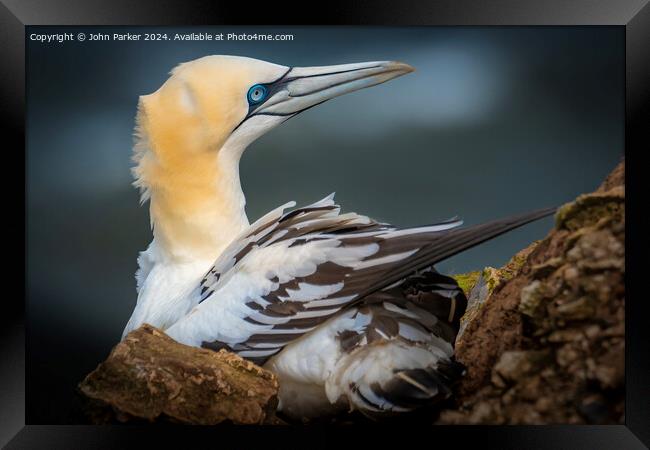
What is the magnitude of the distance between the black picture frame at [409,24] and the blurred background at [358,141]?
5cm

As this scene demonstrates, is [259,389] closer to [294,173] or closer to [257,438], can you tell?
[257,438]

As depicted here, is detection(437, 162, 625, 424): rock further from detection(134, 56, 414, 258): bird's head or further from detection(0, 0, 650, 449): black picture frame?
detection(134, 56, 414, 258): bird's head

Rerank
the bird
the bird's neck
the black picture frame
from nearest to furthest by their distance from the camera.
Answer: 1. the bird
2. the black picture frame
3. the bird's neck

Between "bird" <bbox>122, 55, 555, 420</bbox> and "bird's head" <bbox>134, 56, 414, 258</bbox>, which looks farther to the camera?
"bird's head" <bbox>134, 56, 414, 258</bbox>

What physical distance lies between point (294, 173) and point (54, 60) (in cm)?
122

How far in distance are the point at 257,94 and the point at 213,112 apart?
217 mm

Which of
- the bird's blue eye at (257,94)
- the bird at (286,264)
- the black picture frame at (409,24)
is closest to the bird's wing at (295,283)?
the bird at (286,264)

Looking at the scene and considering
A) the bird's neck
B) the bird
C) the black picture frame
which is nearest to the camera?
the bird

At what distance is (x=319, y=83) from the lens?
290 centimetres

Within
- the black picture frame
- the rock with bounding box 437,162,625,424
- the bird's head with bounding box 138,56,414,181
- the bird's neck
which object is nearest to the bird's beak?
the bird's head with bounding box 138,56,414,181

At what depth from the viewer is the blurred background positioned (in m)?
2.93

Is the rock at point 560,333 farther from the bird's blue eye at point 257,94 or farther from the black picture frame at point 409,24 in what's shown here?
the bird's blue eye at point 257,94

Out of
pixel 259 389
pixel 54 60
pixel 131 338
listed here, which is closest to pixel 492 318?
pixel 259 389

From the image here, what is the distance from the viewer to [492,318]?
8.82 ft
